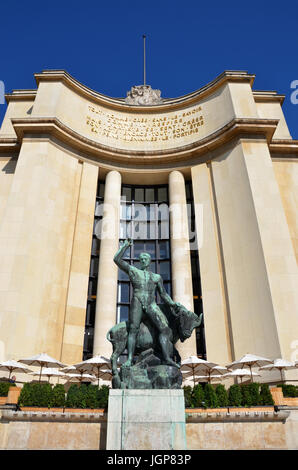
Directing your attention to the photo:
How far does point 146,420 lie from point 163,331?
246 centimetres

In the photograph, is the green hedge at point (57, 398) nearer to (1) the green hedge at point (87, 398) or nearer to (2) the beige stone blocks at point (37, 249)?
(1) the green hedge at point (87, 398)

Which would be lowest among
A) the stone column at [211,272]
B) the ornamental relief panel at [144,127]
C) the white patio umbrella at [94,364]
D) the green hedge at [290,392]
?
the green hedge at [290,392]

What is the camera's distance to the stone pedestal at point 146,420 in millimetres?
8766

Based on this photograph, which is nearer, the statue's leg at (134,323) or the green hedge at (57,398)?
the statue's leg at (134,323)

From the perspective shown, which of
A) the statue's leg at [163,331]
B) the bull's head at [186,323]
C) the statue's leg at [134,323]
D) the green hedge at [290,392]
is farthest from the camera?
the green hedge at [290,392]

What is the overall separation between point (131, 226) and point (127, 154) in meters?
6.87

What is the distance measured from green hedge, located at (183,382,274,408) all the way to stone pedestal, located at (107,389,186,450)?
603cm

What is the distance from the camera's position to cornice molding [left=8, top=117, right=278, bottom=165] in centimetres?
2958

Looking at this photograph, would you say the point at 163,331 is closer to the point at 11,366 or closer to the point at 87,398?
the point at 87,398

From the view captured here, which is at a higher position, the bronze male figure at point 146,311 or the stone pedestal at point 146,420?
the bronze male figure at point 146,311

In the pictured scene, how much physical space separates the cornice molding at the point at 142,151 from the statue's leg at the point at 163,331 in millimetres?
23298

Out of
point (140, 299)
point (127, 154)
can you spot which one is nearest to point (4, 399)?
point (140, 299)

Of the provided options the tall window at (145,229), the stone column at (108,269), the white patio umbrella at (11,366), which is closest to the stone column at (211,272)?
the tall window at (145,229)

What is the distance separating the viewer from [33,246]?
25047 mm
